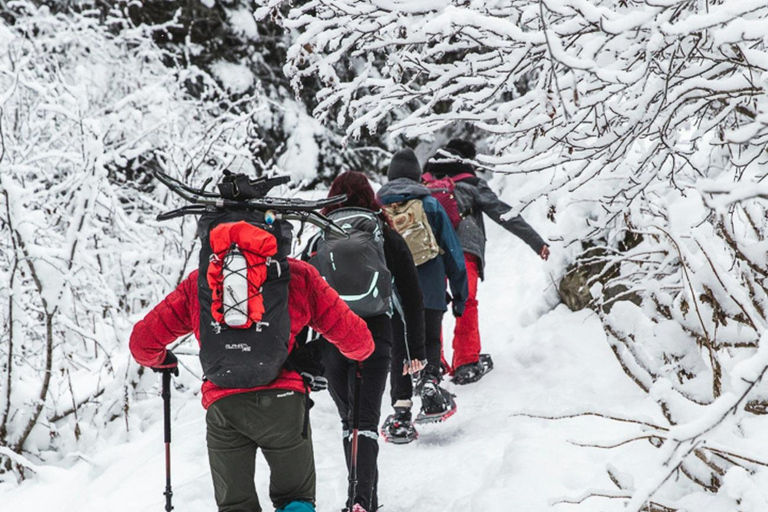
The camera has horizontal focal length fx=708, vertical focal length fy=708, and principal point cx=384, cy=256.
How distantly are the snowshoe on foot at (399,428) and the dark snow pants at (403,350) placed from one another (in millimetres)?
103

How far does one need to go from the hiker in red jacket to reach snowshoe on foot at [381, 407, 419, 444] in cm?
179

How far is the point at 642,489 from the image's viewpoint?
5.52ft

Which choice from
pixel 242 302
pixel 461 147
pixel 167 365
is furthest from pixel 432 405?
pixel 242 302

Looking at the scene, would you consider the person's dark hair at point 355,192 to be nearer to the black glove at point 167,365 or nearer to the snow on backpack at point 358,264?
the snow on backpack at point 358,264

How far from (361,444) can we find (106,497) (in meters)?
1.73

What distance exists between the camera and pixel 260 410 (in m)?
2.96

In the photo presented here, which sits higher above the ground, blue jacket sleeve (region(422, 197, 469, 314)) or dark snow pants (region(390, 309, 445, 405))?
blue jacket sleeve (region(422, 197, 469, 314))

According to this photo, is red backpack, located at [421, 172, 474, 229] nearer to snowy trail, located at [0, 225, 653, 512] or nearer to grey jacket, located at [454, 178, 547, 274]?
grey jacket, located at [454, 178, 547, 274]

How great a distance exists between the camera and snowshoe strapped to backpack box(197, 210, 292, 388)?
9.08 feet

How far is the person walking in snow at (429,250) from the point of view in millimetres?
5238

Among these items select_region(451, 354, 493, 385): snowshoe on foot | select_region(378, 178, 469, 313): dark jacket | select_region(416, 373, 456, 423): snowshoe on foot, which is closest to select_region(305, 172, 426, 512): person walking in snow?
select_region(378, 178, 469, 313): dark jacket

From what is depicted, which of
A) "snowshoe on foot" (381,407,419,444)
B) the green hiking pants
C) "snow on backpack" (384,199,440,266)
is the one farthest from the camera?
"snow on backpack" (384,199,440,266)

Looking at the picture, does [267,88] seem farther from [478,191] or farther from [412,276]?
[412,276]

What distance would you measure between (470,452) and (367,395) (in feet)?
4.34
